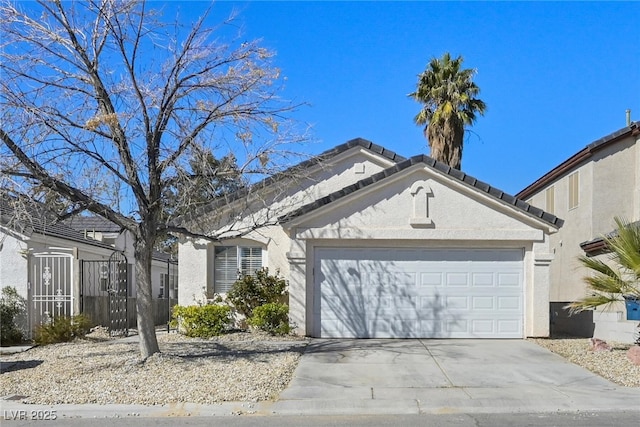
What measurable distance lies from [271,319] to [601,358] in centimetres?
713

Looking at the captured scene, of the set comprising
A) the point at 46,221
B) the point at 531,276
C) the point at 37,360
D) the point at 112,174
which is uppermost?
the point at 112,174

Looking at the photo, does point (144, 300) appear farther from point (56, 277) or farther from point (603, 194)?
point (603, 194)

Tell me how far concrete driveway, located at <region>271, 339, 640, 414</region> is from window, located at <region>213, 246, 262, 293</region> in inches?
135

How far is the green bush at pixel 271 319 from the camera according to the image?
15.1m

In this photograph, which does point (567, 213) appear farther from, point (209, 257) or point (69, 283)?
point (69, 283)

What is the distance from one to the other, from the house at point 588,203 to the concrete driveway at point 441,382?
181 inches

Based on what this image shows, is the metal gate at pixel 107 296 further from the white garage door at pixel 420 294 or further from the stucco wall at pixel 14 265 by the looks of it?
the white garage door at pixel 420 294

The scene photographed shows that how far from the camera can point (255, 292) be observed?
1578cm

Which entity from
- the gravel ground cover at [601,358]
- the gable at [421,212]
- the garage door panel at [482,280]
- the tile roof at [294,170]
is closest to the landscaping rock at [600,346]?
the gravel ground cover at [601,358]

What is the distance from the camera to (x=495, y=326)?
15297 mm

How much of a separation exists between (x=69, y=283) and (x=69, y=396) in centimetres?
839

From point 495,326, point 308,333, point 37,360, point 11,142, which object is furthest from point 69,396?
point 495,326

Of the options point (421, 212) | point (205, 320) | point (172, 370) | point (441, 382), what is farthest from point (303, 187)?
point (441, 382)

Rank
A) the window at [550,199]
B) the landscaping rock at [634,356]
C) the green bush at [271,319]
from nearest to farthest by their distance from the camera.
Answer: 1. the landscaping rock at [634,356]
2. the green bush at [271,319]
3. the window at [550,199]
